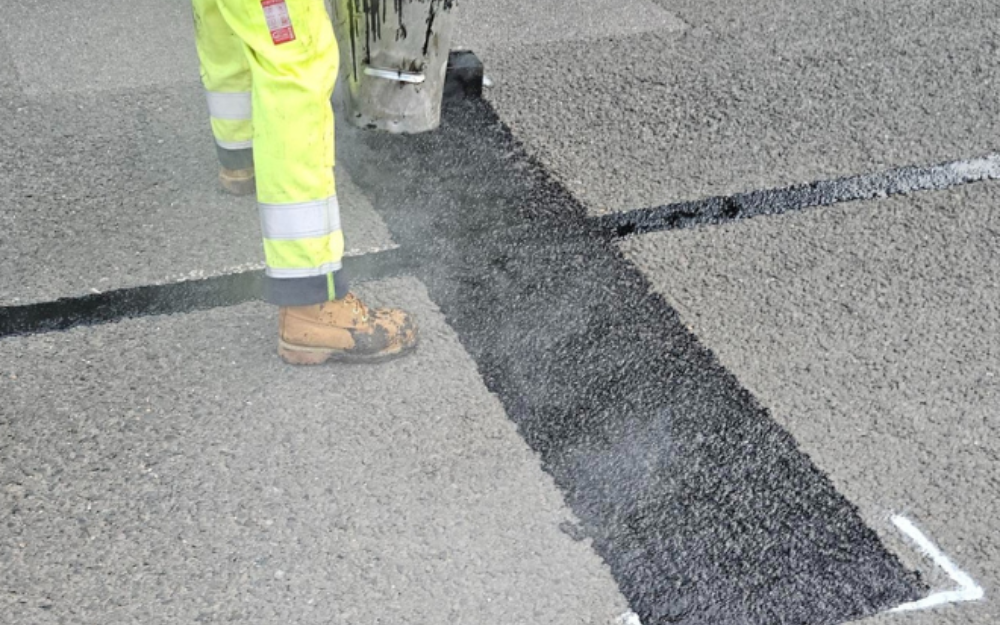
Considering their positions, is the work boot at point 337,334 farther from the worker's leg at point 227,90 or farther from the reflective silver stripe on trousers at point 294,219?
the worker's leg at point 227,90

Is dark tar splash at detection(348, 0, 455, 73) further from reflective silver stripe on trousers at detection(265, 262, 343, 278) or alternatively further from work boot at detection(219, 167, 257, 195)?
reflective silver stripe on trousers at detection(265, 262, 343, 278)

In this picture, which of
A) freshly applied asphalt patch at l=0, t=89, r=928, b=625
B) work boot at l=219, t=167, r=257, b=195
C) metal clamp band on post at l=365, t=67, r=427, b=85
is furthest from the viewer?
metal clamp band on post at l=365, t=67, r=427, b=85

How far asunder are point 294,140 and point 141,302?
82cm

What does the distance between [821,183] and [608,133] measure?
2.49 feet

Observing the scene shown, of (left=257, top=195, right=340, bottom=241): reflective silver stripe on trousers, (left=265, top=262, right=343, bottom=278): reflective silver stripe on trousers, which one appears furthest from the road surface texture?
(left=257, top=195, right=340, bottom=241): reflective silver stripe on trousers

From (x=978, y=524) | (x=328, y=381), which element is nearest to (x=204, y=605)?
(x=328, y=381)

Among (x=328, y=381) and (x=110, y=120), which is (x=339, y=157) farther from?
(x=328, y=381)

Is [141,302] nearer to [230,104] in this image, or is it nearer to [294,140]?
[230,104]

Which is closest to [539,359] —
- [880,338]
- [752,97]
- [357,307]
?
[357,307]

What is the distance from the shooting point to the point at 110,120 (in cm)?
398

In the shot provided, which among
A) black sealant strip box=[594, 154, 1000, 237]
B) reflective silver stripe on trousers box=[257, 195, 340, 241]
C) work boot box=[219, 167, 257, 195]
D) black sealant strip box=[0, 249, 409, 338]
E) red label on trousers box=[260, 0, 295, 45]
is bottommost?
black sealant strip box=[0, 249, 409, 338]

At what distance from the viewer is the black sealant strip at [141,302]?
118 inches

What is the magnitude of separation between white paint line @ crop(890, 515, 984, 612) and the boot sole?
4.22 ft

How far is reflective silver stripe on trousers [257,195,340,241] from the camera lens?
2.64 meters
